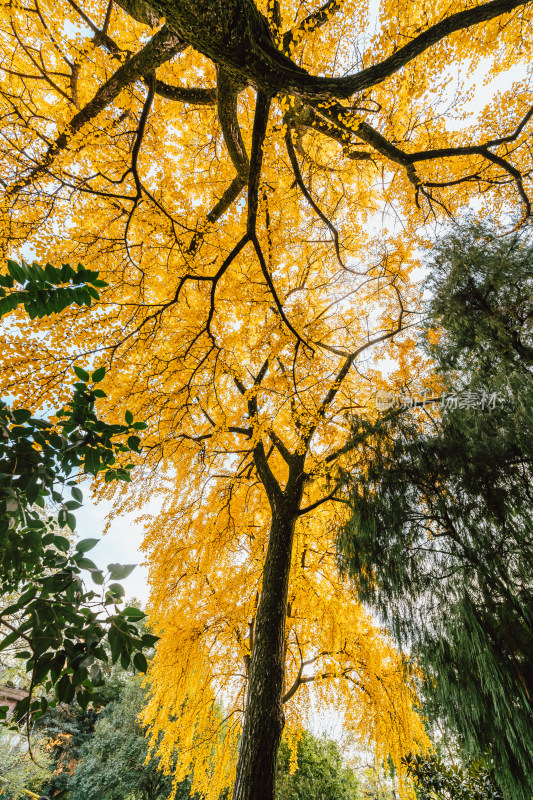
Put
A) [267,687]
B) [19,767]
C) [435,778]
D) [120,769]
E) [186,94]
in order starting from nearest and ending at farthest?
[267,687]
[186,94]
[435,778]
[19,767]
[120,769]

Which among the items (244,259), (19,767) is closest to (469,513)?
(244,259)

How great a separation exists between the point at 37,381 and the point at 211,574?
3.49 meters

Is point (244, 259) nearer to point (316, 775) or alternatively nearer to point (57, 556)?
point (57, 556)

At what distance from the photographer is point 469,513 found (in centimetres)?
196

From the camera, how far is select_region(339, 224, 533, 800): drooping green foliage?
163 centimetres

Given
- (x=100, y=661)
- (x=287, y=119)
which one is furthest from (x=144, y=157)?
(x=100, y=661)

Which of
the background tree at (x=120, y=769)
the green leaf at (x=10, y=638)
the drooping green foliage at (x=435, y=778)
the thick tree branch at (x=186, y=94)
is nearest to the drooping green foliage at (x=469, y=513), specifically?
the green leaf at (x=10, y=638)

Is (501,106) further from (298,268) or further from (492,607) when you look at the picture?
(492,607)

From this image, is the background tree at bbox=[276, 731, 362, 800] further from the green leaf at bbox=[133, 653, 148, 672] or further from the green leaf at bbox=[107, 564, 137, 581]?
the green leaf at bbox=[107, 564, 137, 581]

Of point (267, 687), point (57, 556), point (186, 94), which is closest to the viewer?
point (57, 556)

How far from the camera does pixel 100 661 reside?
0.75 meters

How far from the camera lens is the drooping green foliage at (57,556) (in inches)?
28.2

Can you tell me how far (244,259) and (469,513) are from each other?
368cm

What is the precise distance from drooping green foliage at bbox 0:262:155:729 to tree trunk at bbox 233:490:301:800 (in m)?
2.51
